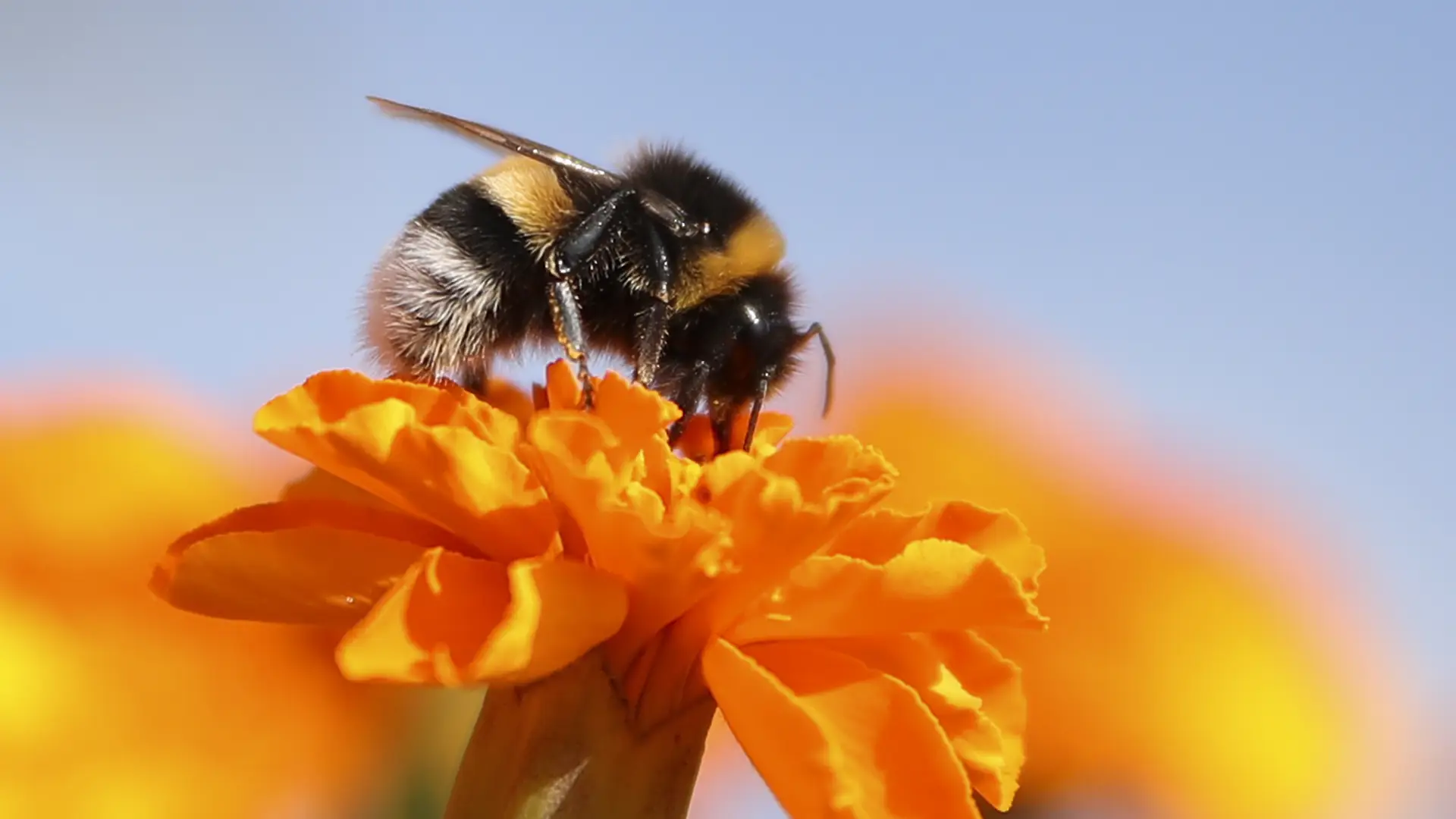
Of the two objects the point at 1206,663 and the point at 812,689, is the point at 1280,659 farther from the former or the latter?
the point at 812,689

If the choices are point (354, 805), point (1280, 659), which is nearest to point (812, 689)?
point (354, 805)

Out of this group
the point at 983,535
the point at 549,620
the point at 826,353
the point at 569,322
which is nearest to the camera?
the point at 549,620

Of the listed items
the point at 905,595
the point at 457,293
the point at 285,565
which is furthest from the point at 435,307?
the point at 905,595

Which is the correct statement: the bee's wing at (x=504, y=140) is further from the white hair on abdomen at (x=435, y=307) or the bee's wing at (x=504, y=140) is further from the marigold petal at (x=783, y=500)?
the marigold petal at (x=783, y=500)

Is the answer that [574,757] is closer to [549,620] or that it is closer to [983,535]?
[549,620]

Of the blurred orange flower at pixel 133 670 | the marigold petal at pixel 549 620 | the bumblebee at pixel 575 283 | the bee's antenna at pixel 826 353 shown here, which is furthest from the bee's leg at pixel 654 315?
the blurred orange flower at pixel 133 670
